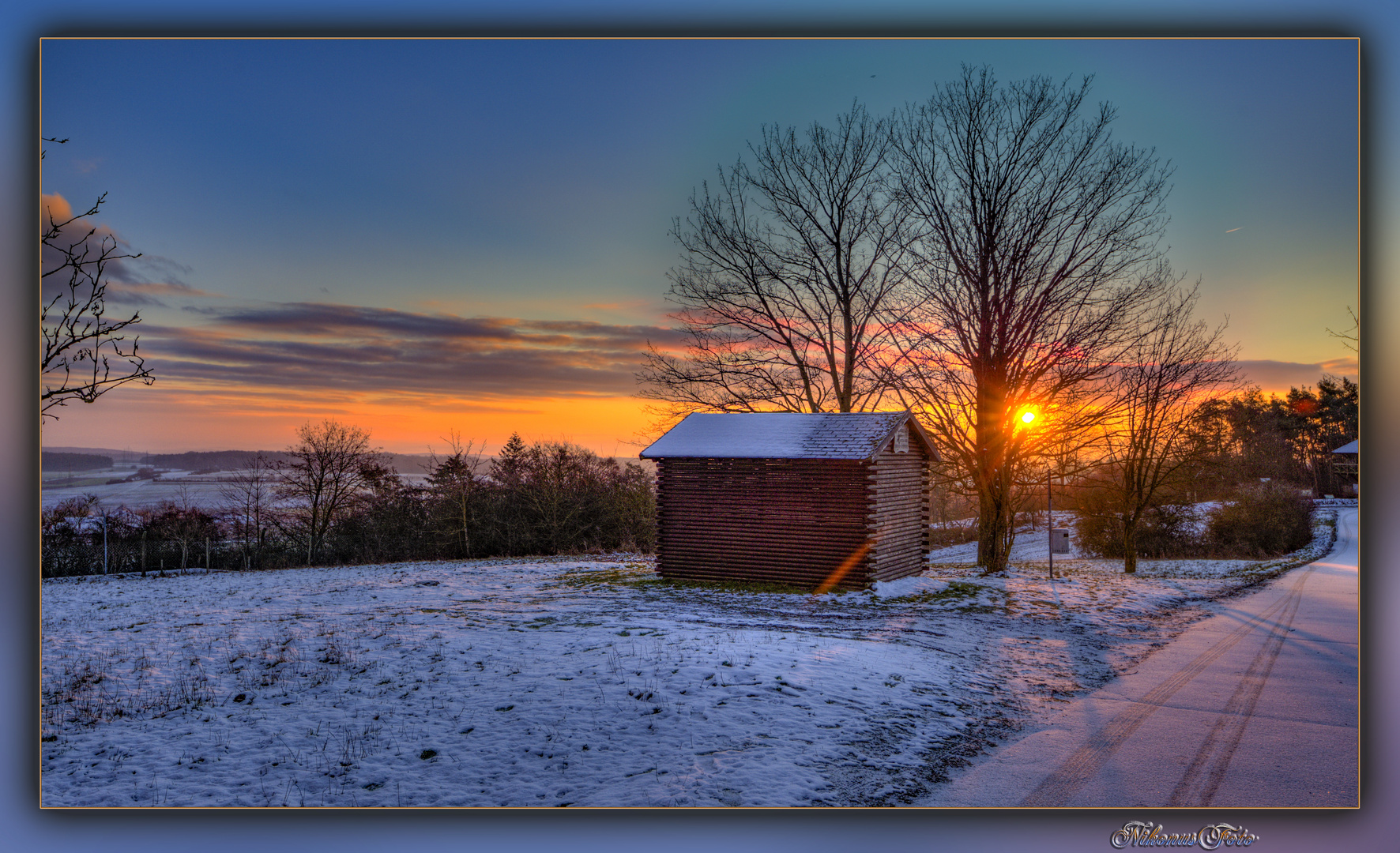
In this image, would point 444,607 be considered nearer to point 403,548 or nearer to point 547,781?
point 547,781

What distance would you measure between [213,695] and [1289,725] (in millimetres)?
12690

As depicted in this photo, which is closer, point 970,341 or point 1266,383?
point 1266,383

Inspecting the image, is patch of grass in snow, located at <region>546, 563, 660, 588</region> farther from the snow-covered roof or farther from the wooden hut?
the snow-covered roof

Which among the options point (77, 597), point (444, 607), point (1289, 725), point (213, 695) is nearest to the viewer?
point (1289, 725)

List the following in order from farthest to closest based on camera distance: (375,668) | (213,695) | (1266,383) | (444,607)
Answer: (444,607) < (1266,383) < (375,668) < (213,695)

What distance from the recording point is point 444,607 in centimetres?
1495

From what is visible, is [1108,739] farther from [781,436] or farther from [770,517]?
[781,436]

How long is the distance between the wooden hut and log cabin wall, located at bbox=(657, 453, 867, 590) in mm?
24

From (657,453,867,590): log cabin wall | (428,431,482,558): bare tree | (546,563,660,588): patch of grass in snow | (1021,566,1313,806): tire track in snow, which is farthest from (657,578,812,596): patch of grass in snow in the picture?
(428,431,482,558): bare tree

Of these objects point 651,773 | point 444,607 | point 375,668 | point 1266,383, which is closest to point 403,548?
point 444,607

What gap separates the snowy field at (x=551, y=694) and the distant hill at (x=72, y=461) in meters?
2.55

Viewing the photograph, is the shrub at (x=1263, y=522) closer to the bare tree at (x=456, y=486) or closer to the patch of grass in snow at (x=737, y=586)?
the patch of grass in snow at (x=737, y=586)

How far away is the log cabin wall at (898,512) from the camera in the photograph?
689 inches

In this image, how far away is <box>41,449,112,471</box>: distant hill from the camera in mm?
6113
